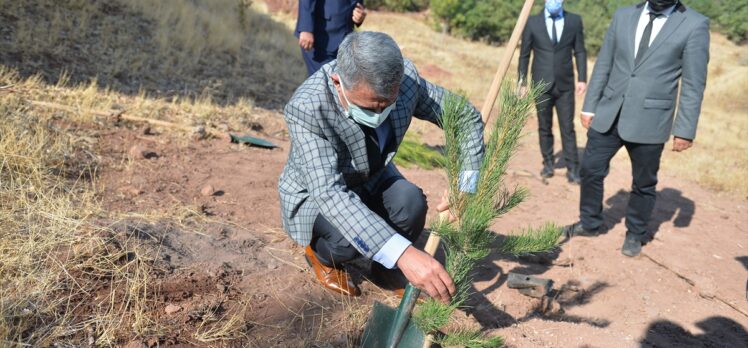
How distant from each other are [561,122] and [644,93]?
79.3 inches

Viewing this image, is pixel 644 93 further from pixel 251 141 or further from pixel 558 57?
pixel 251 141

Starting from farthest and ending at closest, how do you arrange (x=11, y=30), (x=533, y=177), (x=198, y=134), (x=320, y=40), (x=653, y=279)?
1. (x=11, y=30)
2. (x=533, y=177)
3. (x=198, y=134)
4. (x=320, y=40)
5. (x=653, y=279)

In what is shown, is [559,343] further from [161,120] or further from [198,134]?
[161,120]

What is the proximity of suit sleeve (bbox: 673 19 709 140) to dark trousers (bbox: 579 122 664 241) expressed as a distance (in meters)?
0.21

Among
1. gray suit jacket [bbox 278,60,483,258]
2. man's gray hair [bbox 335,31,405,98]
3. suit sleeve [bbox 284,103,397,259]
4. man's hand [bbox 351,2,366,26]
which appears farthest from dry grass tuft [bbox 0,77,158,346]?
man's hand [bbox 351,2,366,26]

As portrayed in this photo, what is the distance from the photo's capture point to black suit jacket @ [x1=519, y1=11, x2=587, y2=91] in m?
5.56

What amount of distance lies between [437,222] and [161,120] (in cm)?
381

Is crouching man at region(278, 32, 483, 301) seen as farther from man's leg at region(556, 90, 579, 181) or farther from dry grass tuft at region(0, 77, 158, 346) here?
man's leg at region(556, 90, 579, 181)

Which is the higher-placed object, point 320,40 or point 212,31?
point 320,40

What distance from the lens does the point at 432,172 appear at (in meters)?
5.36

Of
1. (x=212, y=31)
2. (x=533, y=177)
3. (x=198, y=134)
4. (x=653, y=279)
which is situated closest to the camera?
(x=653, y=279)

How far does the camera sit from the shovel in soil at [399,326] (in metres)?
2.19

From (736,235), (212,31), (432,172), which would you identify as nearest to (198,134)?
(432,172)

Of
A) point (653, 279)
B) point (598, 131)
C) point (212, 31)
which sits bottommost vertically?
point (212, 31)
